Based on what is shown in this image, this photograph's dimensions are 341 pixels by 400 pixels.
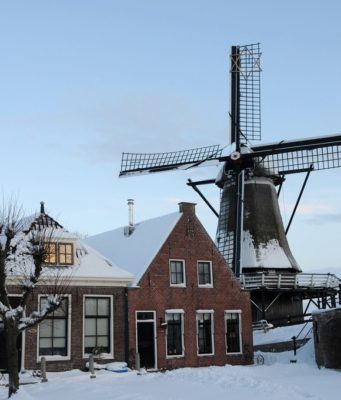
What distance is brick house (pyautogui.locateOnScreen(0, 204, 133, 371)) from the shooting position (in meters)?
23.9

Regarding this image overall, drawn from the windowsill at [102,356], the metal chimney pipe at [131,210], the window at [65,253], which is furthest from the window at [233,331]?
the window at [65,253]

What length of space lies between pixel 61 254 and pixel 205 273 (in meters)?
7.11

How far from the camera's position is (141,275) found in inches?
1063

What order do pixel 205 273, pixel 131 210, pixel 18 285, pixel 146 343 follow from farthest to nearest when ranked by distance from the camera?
1. pixel 131 210
2. pixel 205 273
3. pixel 146 343
4. pixel 18 285

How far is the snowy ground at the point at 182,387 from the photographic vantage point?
17250 millimetres

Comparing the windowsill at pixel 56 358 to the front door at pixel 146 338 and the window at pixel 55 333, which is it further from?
the front door at pixel 146 338

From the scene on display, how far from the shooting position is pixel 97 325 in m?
25.5

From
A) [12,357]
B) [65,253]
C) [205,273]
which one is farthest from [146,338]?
[12,357]

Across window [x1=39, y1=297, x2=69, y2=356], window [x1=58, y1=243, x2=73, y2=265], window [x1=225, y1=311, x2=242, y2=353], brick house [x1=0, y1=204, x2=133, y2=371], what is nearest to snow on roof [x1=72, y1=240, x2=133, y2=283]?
brick house [x1=0, y1=204, x2=133, y2=371]

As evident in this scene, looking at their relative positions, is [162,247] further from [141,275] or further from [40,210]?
[40,210]

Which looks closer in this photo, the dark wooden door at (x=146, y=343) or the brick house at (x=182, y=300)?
the dark wooden door at (x=146, y=343)

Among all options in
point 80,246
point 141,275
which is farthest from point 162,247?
point 80,246

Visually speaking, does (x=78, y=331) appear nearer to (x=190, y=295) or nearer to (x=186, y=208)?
(x=190, y=295)

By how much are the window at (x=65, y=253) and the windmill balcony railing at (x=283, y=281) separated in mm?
12428
